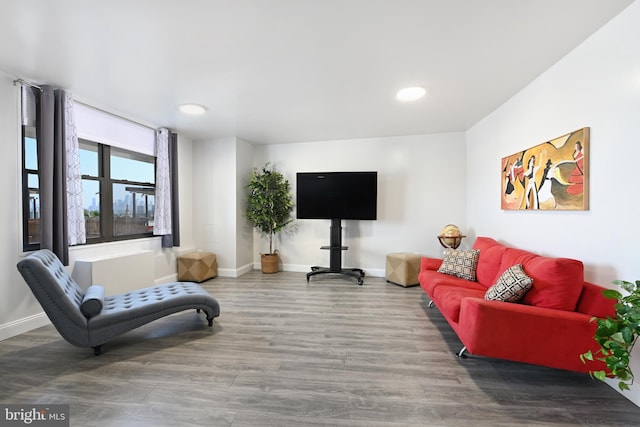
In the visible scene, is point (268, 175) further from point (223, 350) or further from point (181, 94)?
point (223, 350)

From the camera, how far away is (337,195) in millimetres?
4473

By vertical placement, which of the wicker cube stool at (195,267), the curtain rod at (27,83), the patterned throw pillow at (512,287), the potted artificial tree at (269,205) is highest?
the curtain rod at (27,83)

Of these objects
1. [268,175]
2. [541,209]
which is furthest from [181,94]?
[541,209]

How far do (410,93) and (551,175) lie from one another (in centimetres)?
159

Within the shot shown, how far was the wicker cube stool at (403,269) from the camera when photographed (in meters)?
4.12

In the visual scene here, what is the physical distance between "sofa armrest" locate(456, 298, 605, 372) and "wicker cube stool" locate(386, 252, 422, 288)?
2.25 m

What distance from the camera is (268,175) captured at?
4.85 meters

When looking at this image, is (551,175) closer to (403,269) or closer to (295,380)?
(403,269)

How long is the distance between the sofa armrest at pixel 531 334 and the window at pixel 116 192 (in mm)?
4347

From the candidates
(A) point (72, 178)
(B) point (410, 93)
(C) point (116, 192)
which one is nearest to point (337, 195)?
(B) point (410, 93)

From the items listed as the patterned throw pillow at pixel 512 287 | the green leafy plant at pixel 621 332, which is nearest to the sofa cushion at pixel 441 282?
the patterned throw pillow at pixel 512 287

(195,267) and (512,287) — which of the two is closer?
(512,287)

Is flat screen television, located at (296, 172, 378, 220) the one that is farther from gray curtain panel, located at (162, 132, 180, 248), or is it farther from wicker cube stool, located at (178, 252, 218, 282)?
gray curtain panel, located at (162, 132, 180, 248)

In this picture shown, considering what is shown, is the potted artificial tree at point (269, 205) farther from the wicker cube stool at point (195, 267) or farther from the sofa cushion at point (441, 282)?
the sofa cushion at point (441, 282)
